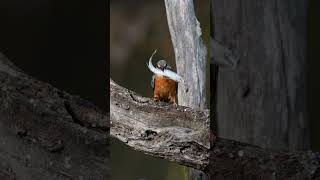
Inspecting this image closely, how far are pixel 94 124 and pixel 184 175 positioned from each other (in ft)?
1.24

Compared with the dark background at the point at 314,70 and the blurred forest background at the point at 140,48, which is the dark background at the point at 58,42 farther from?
the dark background at the point at 314,70

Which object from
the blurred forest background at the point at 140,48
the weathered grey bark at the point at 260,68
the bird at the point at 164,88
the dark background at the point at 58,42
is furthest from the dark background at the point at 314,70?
the dark background at the point at 58,42

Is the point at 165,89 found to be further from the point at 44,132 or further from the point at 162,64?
the point at 44,132

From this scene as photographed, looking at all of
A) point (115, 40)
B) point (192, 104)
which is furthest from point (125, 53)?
point (192, 104)

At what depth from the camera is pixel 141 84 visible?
2.34 m

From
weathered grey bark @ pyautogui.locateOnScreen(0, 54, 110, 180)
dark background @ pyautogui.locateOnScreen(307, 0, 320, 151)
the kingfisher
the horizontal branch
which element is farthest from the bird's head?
dark background @ pyautogui.locateOnScreen(307, 0, 320, 151)

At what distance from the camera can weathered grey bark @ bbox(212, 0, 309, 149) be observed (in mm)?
2334

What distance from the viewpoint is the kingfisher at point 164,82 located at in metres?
2.31

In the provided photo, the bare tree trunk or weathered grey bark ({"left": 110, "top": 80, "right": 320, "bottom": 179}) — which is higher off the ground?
the bare tree trunk

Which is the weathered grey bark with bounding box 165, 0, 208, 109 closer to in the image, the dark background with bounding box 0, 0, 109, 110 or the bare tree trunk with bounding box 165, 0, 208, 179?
the bare tree trunk with bounding box 165, 0, 208, 179

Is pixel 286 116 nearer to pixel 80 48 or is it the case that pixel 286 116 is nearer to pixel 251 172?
pixel 251 172

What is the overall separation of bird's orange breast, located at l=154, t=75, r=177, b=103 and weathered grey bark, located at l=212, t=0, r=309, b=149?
0.52ft

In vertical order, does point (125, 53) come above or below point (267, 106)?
above

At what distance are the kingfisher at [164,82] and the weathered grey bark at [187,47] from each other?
35mm
